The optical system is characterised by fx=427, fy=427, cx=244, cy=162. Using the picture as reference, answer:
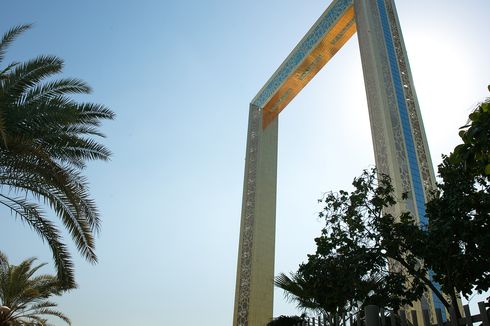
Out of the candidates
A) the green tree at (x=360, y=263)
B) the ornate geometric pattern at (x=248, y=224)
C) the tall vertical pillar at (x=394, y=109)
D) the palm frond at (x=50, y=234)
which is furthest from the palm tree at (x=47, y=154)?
the ornate geometric pattern at (x=248, y=224)

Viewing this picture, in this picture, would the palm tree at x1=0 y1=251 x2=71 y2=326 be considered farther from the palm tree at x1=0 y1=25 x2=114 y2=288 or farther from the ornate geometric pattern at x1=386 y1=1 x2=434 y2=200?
the ornate geometric pattern at x1=386 y1=1 x2=434 y2=200

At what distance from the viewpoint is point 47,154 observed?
5273 millimetres

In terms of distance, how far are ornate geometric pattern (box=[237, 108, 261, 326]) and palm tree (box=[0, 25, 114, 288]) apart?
27.0ft

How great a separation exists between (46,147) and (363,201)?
4194 mm

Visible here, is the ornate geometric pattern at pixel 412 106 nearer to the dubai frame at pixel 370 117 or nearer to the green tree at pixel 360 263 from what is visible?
the dubai frame at pixel 370 117

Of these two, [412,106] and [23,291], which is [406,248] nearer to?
[412,106]

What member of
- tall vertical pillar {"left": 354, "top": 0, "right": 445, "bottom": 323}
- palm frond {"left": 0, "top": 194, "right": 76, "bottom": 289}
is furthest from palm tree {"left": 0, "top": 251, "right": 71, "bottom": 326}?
tall vertical pillar {"left": 354, "top": 0, "right": 445, "bottom": 323}

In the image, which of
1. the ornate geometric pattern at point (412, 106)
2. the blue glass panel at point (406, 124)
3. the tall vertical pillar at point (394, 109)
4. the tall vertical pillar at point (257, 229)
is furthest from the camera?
the tall vertical pillar at point (257, 229)

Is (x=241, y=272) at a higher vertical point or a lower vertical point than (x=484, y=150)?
higher

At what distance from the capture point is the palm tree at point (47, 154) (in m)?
5.19

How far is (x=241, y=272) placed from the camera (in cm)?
1390

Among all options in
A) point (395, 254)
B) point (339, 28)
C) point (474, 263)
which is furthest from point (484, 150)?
point (339, 28)

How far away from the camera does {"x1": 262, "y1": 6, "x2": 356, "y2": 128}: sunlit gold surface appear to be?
13.2 m

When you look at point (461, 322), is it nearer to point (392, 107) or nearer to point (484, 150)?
point (484, 150)
